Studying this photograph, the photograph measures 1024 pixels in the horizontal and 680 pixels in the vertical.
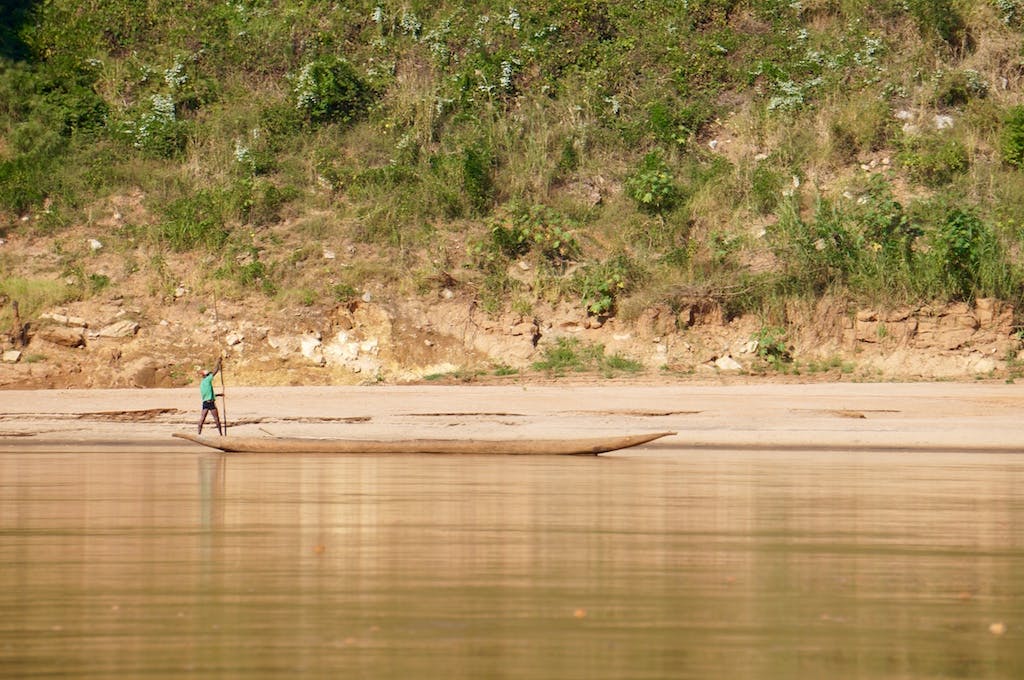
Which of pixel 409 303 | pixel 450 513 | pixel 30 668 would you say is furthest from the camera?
pixel 409 303

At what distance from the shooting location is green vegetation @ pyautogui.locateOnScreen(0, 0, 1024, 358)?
26.3m

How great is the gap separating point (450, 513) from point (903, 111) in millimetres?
20903

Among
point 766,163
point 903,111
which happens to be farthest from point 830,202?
point 903,111

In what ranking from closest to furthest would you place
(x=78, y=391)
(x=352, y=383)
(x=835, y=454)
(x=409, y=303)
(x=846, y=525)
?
(x=846, y=525) < (x=835, y=454) < (x=78, y=391) < (x=352, y=383) < (x=409, y=303)

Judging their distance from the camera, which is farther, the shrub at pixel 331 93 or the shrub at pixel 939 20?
the shrub at pixel 939 20

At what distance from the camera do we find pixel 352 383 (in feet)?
81.1

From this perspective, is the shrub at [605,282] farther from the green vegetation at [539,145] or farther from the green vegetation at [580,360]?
the green vegetation at [580,360]

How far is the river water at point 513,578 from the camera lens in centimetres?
557

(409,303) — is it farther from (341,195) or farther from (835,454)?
(835,454)

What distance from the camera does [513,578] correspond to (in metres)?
7.75

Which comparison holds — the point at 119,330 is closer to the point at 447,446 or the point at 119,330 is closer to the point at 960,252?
the point at 447,446

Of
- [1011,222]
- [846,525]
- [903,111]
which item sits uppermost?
[903,111]

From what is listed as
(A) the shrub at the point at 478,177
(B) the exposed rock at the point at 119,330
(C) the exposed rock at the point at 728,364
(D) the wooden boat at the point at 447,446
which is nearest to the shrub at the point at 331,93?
(A) the shrub at the point at 478,177

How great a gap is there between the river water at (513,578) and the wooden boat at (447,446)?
9.93 ft
